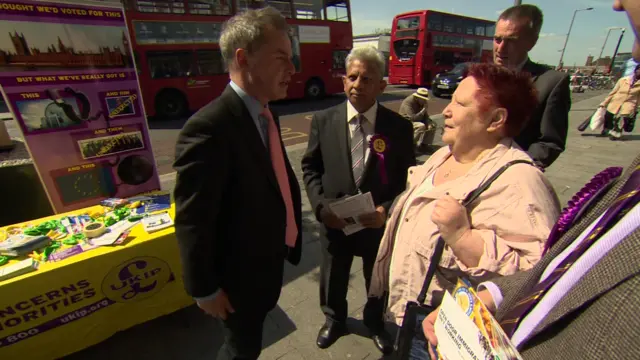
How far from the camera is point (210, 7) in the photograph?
9.70 m

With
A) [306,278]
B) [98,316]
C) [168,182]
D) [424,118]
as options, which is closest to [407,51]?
[424,118]

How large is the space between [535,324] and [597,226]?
286mm

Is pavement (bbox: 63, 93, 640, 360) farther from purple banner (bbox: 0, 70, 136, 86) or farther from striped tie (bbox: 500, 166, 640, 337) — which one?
purple banner (bbox: 0, 70, 136, 86)

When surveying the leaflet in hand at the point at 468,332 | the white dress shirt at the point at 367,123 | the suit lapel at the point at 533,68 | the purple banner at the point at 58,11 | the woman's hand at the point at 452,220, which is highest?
the purple banner at the point at 58,11

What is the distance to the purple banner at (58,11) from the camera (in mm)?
1946

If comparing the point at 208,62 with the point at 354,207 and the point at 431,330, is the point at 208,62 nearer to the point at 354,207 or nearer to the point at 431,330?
the point at 354,207

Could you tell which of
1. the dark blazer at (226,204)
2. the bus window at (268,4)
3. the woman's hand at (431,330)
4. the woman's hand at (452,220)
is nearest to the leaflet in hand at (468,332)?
the woman's hand at (431,330)

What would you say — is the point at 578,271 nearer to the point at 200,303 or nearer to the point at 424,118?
the point at 200,303

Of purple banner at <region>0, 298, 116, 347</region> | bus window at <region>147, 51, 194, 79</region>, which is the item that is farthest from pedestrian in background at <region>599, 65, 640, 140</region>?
bus window at <region>147, 51, 194, 79</region>

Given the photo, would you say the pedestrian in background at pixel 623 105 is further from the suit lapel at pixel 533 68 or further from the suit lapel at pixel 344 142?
the suit lapel at pixel 344 142

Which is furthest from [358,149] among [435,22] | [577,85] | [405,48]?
[577,85]

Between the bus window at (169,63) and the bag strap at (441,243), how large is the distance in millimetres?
10923

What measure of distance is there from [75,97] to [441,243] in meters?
2.84

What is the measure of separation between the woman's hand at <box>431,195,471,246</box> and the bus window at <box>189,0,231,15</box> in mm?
11029
